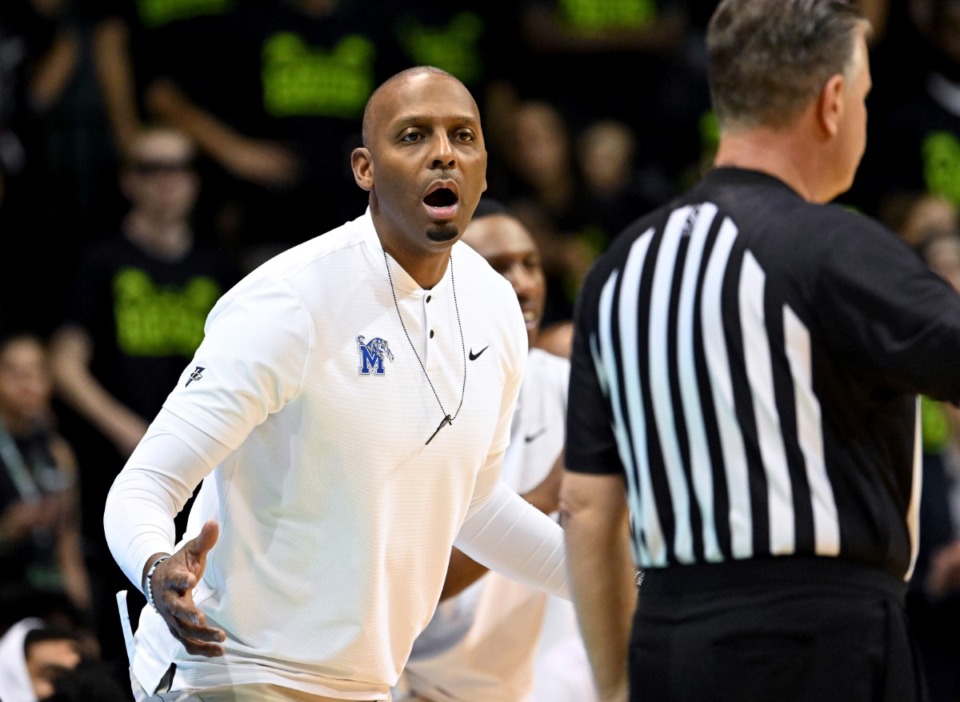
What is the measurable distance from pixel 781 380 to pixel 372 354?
1.01 meters

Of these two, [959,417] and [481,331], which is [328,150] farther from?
[481,331]

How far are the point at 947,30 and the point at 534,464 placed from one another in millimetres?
6071

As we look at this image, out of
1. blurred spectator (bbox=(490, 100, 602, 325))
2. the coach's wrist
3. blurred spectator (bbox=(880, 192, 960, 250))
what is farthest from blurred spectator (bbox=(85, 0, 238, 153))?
the coach's wrist

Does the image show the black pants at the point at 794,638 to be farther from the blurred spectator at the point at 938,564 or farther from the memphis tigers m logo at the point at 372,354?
the blurred spectator at the point at 938,564

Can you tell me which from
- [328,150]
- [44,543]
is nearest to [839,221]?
[44,543]

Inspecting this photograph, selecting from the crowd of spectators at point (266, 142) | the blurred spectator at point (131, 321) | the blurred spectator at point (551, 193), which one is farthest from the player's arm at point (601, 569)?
the blurred spectator at point (551, 193)

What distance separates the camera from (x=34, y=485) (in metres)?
7.49

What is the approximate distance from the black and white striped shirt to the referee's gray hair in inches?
5.7

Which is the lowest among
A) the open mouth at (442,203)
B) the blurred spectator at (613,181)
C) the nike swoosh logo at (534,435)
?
the nike swoosh logo at (534,435)

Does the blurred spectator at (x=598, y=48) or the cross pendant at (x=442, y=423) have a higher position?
the blurred spectator at (x=598, y=48)

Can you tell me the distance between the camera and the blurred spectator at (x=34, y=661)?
504cm

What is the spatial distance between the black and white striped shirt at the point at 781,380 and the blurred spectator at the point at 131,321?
200 inches

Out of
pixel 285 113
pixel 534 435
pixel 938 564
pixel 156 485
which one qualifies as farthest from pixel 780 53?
pixel 285 113

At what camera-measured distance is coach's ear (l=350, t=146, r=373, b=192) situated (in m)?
3.76
